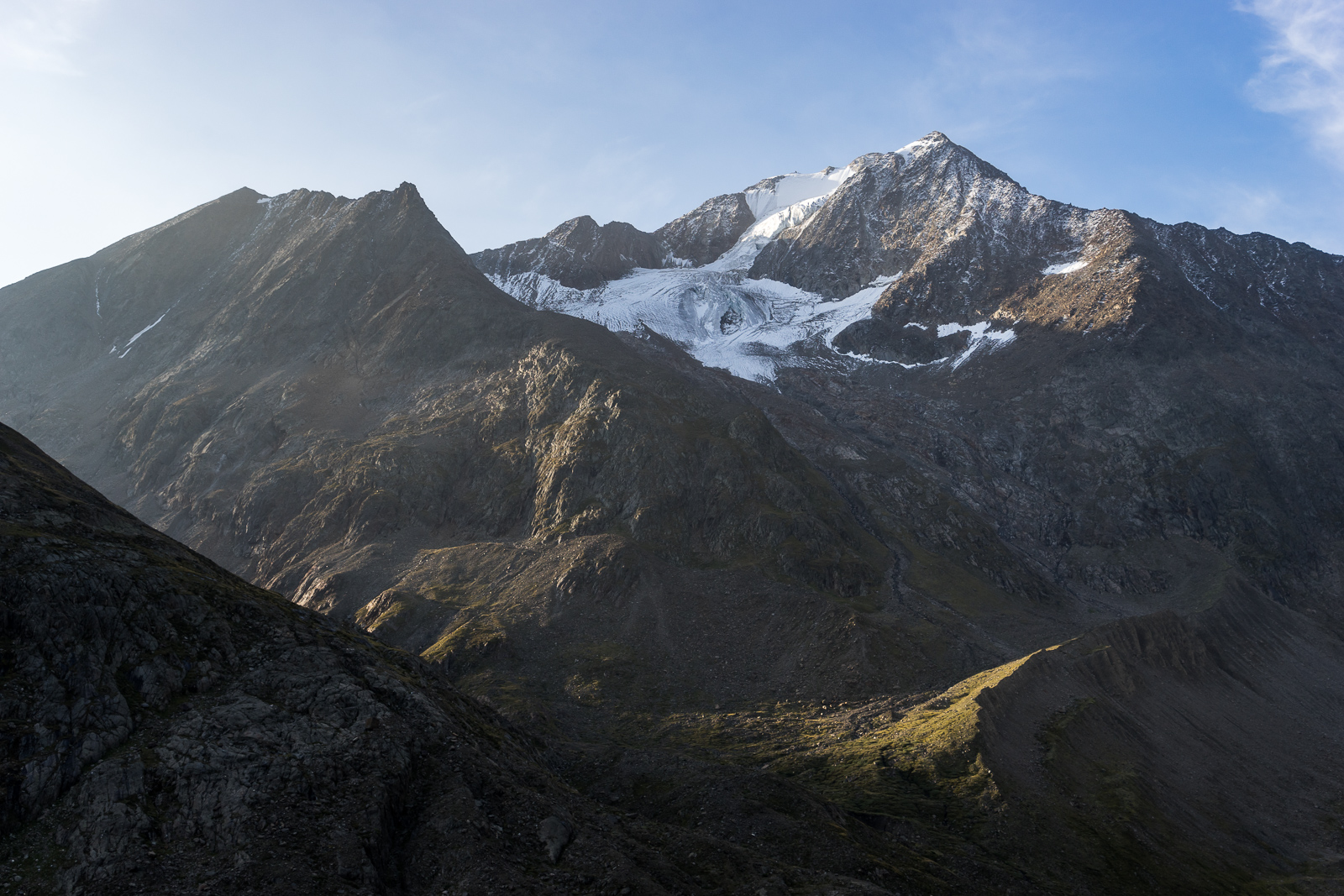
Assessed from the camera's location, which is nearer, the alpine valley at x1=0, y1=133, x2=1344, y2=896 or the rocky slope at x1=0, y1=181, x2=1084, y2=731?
the alpine valley at x1=0, y1=133, x2=1344, y2=896

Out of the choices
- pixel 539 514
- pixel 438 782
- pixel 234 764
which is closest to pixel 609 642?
pixel 539 514

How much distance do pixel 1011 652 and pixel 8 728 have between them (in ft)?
357

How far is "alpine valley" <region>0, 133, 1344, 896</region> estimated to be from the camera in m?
43.8

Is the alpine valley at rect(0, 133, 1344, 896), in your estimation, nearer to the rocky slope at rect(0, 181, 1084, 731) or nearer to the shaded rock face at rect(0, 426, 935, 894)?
the shaded rock face at rect(0, 426, 935, 894)

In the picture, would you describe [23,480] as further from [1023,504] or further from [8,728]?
[1023,504]

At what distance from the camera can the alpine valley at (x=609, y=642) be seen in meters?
43.8

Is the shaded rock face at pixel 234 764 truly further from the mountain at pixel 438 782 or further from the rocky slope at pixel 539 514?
the rocky slope at pixel 539 514

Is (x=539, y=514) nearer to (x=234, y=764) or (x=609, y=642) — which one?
(x=609, y=642)

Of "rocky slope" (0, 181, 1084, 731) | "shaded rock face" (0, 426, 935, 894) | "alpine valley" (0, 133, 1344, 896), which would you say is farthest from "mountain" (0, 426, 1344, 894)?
"rocky slope" (0, 181, 1084, 731)

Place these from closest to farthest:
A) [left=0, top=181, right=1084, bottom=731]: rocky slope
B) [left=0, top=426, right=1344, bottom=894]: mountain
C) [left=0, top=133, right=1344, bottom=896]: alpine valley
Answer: [left=0, top=426, right=1344, bottom=894]: mountain → [left=0, top=133, right=1344, bottom=896]: alpine valley → [left=0, top=181, right=1084, bottom=731]: rocky slope

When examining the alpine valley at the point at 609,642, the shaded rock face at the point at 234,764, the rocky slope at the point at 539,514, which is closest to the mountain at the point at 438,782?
the shaded rock face at the point at 234,764

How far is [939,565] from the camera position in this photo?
146 m

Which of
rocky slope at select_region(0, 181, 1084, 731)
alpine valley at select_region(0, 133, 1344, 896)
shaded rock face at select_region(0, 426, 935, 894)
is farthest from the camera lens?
rocky slope at select_region(0, 181, 1084, 731)

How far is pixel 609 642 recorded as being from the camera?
108125 mm
